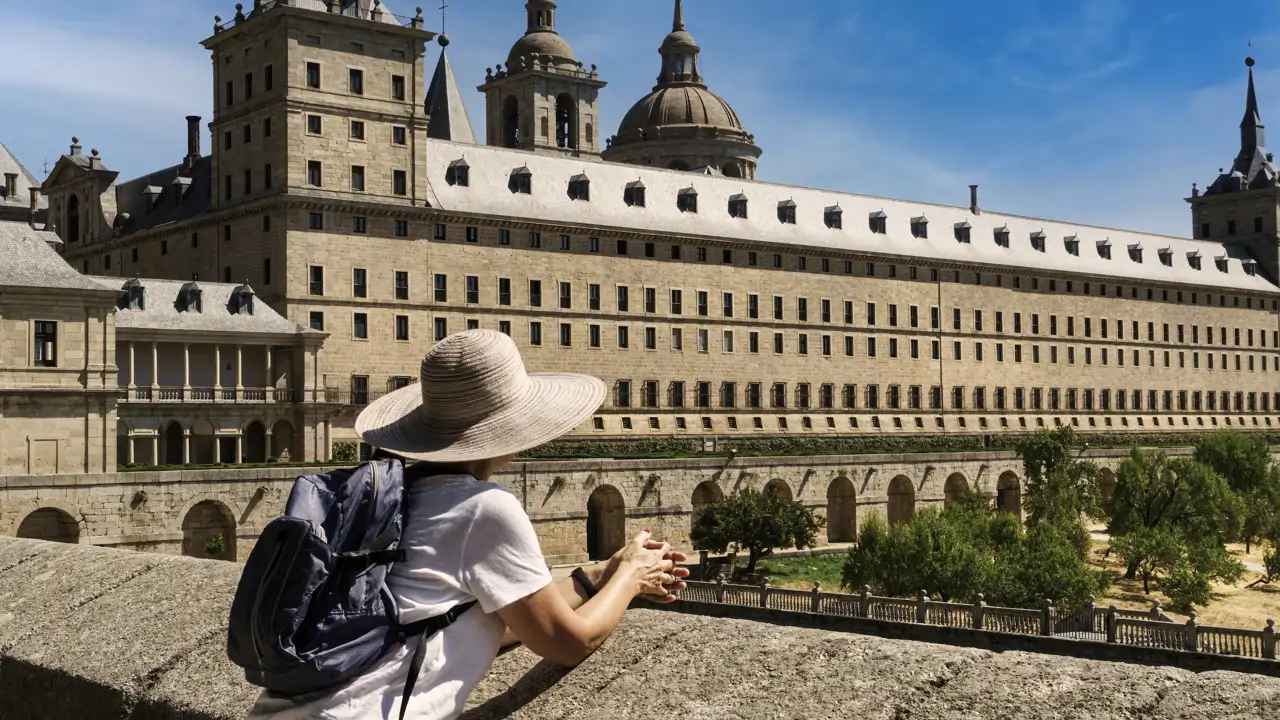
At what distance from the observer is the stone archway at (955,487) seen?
75188 mm

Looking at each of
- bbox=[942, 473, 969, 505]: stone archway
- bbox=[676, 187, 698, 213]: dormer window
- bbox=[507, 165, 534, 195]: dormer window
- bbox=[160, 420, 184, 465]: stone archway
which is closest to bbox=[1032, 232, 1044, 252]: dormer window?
bbox=[676, 187, 698, 213]: dormer window

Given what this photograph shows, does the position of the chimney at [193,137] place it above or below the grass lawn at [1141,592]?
above

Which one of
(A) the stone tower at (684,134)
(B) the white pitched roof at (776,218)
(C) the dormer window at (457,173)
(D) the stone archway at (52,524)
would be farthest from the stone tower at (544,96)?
(D) the stone archway at (52,524)

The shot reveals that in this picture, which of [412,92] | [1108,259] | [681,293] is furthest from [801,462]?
[1108,259]

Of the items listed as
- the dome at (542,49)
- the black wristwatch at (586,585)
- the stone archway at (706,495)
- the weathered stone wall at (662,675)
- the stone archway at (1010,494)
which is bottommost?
the stone archway at (1010,494)

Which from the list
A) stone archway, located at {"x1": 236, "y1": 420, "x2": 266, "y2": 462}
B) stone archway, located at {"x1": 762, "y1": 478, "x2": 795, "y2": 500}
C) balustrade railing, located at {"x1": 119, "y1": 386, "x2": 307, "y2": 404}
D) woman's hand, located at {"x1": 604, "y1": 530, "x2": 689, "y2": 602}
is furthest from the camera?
stone archway, located at {"x1": 762, "y1": 478, "x2": 795, "y2": 500}

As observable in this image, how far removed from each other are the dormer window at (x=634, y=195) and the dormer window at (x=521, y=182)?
6.67 m

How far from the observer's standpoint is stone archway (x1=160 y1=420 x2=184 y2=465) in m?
57.9

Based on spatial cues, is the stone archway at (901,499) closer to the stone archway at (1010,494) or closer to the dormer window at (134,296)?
the stone archway at (1010,494)

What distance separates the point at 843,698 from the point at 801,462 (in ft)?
207

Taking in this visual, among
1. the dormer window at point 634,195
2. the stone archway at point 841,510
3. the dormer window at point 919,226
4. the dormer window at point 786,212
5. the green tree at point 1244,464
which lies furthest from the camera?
the dormer window at point 919,226

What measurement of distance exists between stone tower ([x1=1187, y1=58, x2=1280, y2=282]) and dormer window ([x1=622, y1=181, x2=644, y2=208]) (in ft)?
212

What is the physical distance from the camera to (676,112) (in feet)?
378

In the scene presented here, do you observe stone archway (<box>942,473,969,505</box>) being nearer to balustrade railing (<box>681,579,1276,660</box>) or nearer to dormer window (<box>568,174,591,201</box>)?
dormer window (<box>568,174,591,201</box>)
